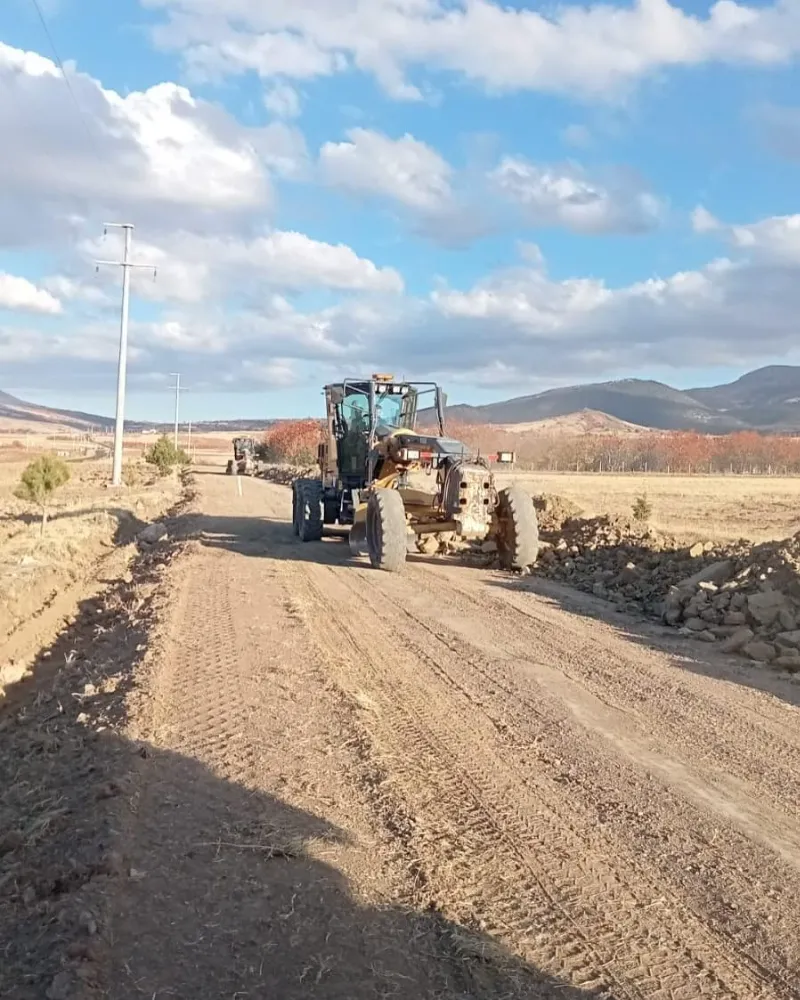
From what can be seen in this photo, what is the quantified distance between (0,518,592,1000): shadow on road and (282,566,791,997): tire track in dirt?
24 centimetres

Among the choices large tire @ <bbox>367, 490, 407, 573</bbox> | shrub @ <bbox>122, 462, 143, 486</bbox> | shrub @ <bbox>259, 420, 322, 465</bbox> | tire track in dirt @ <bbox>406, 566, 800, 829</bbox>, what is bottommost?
tire track in dirt @ <bbox>406, 566, 800, 829</bbox>

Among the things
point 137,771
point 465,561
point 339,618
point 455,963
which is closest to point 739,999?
point 455,963

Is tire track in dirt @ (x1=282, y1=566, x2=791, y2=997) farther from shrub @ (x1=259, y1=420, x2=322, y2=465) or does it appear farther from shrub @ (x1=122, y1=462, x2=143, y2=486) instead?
shrub @ (x1=259, y1=420, x2=322, y2=465)

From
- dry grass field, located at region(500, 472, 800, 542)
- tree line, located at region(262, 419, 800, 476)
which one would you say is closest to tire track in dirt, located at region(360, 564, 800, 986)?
dry grass field, located at region(500, 472, 800, 542)

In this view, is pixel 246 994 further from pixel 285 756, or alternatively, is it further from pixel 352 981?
pixel 285 756

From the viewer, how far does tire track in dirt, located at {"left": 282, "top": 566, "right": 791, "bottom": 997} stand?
3781mm

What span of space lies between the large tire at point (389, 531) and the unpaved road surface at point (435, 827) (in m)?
4.39

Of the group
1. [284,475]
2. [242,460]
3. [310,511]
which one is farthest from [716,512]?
[242,460]

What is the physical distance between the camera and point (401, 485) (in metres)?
15.5

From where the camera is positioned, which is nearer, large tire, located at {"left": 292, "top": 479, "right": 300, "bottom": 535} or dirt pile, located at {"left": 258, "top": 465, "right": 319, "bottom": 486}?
large tire, located at {"left": 292, "top": 479, "right": 300, "bottom": 535}

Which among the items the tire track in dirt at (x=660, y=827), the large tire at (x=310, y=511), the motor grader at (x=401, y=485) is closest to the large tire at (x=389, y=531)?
the motor grader at (x=401, y=485)

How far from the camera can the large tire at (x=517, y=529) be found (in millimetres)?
14586

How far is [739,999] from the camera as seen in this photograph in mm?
3621

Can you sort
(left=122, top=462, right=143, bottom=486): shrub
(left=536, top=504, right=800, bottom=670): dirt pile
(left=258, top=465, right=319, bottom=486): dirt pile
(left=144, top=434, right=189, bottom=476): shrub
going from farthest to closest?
(left=144, top=434, right=189, bottom=476): shrub, (left=122, top=462, right=143, bottom=486): shrub, (left=258, top=465, right=319, bottom=486): dirt pile, (left=536, top=504, right=800, bottom=670): dirt pile
